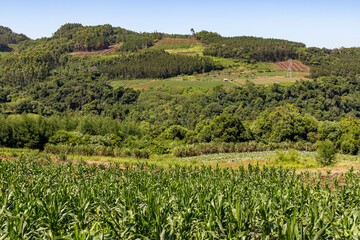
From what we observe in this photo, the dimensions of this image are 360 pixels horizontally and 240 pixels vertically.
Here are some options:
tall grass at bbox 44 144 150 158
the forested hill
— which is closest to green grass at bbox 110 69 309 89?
the forested hill

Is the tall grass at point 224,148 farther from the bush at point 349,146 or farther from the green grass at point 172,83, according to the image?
the green grass at point 172,83

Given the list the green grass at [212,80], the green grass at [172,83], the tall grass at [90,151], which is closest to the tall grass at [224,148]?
the tall grass at [90,151]

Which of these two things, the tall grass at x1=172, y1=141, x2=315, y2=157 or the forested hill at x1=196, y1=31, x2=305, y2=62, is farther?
the forested hill at x1=196, y1=31, x2=305, y2=62

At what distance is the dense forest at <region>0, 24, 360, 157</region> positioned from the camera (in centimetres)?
5269

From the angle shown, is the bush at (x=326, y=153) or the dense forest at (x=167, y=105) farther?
the dense forest at (x=167, y=105)

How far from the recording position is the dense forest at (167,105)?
52688 millimetres

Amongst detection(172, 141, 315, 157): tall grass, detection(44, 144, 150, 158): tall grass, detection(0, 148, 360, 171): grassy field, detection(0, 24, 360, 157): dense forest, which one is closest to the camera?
detection(0, 148, 360, 171): grassy field

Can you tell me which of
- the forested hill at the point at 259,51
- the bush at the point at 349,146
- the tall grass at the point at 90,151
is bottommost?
the bush at the point at 349,146

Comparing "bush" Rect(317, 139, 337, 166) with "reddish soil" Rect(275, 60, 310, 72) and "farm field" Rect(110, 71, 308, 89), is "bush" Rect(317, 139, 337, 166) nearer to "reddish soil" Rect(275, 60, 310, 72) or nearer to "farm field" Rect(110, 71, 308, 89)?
"farm field" Rect(110, 71, 308, 89)

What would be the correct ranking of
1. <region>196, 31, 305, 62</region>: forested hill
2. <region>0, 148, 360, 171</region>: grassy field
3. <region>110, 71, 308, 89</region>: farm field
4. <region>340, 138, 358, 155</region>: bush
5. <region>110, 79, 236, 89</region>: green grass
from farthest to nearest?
<region>196, 31, 305, 62</region>: forested hill < <region>110, 79, 236, 89</region>: green grass < <region>110, 71, 308, 89</region>: farm field < <region>340, 138, 358, 155</region>: bush < <region>0, 148, 360, 171</region>: grassy field

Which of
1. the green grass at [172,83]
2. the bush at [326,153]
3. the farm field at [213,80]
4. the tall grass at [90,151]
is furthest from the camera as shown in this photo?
the green grass at [172,83]

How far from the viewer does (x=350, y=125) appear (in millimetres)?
62062

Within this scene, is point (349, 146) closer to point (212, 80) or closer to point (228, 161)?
point (228, 161)

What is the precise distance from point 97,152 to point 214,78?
376ft
